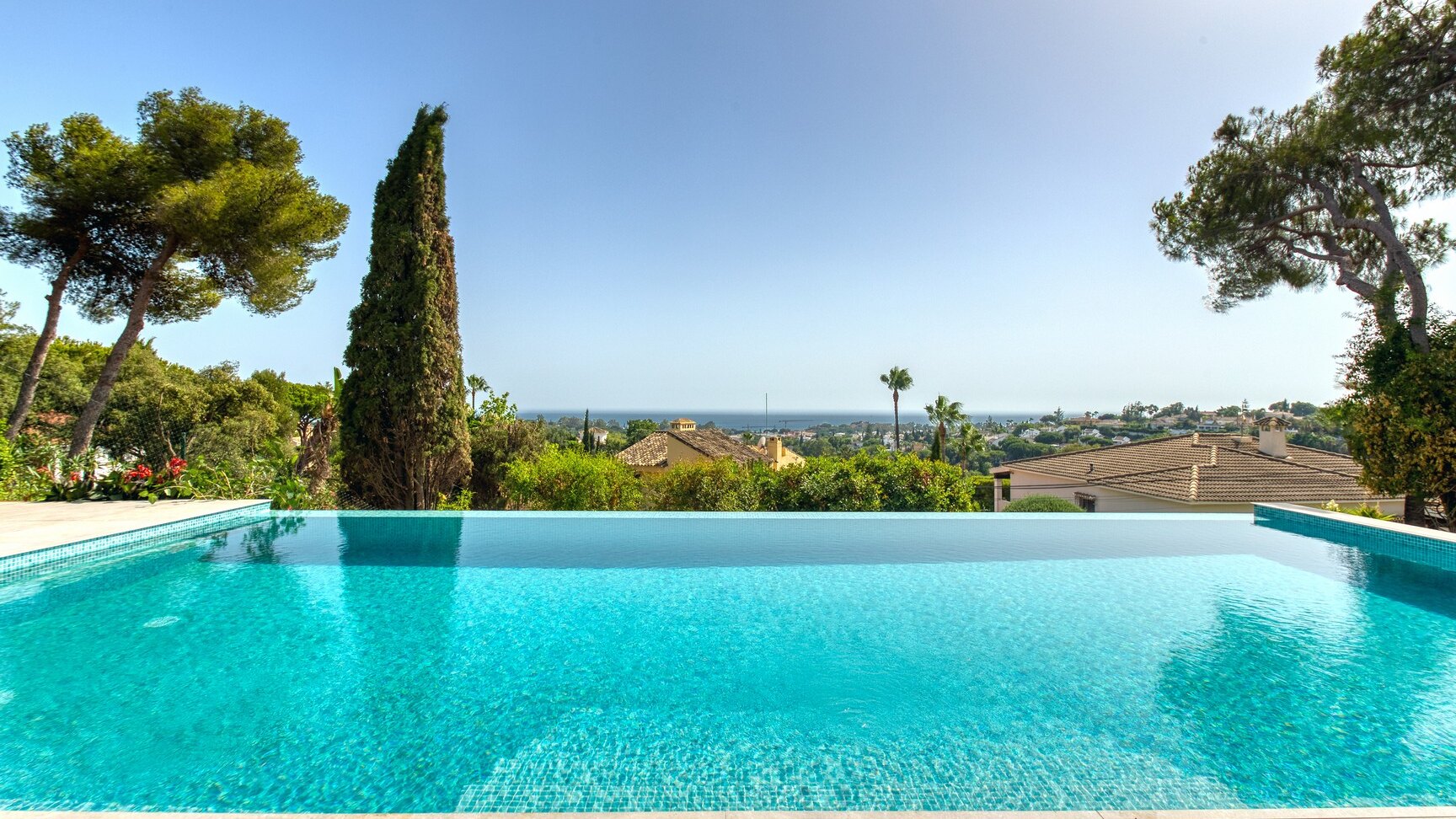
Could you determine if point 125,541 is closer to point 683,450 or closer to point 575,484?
point 575,484

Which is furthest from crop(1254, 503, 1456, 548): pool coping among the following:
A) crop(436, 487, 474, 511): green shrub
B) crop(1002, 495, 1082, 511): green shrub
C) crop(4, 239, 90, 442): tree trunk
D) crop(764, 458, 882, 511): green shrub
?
crop(4, 239, 90, 442): tree trunk

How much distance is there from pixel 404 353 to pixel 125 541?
4088mm

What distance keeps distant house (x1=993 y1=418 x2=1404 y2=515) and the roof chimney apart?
2 centimetres

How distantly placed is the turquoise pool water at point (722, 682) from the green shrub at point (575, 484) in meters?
3.83

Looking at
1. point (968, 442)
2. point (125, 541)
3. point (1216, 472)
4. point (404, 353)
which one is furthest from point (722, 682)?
point (968, 442)

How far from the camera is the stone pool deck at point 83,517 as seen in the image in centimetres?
562

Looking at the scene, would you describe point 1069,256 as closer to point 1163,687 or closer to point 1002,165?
point 1002,165

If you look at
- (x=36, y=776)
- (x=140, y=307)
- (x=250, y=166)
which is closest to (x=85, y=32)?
(x=250, y=166)

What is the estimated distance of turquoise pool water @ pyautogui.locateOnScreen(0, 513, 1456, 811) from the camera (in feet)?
8.66

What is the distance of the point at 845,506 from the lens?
9.66 m

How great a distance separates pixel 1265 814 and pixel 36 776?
4570 mm

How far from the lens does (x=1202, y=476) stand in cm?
1653

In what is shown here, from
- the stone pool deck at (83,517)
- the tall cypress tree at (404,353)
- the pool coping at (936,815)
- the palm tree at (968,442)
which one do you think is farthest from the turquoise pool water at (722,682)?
the palm tree at (968,442)

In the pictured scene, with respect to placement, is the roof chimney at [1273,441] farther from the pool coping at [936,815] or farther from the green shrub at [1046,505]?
the pool coping at [936,815]
